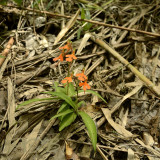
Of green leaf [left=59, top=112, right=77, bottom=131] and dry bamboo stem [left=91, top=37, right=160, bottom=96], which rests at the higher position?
dry bamboo stem [left=91, top=37, right=160, bottom=96]

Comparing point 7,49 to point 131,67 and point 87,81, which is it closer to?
point 87,81

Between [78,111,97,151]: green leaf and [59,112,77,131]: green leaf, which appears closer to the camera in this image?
[78,111,97,151]: green leaf

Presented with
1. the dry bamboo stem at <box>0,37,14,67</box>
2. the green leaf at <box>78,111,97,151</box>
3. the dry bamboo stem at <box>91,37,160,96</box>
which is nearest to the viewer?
the green leaf at <box>78,111,97,151</box>

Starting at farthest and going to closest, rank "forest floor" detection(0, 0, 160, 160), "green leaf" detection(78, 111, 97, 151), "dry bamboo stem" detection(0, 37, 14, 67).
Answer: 1. "dry bamboo stem" detection(0, 37, 14, 67)
2. "forest floor" detection(0, 0, 160, 160)
3. "green leaf" detection(78, 111, 97, 151)

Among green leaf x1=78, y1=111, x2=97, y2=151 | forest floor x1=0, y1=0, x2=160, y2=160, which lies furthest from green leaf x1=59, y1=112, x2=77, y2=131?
green leaf x1=78, y1=111, x2=97, y2=151

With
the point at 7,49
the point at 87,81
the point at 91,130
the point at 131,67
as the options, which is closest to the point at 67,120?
the point at 91,130

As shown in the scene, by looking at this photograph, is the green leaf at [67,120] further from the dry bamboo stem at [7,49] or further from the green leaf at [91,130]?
the dry bamboo stem at [7,49]

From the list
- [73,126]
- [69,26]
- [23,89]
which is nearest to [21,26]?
[69,26]

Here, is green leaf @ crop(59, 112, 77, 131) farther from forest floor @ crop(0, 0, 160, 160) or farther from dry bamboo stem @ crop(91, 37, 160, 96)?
dry bamboo stem @ crop(91, 37, 160, 96)
